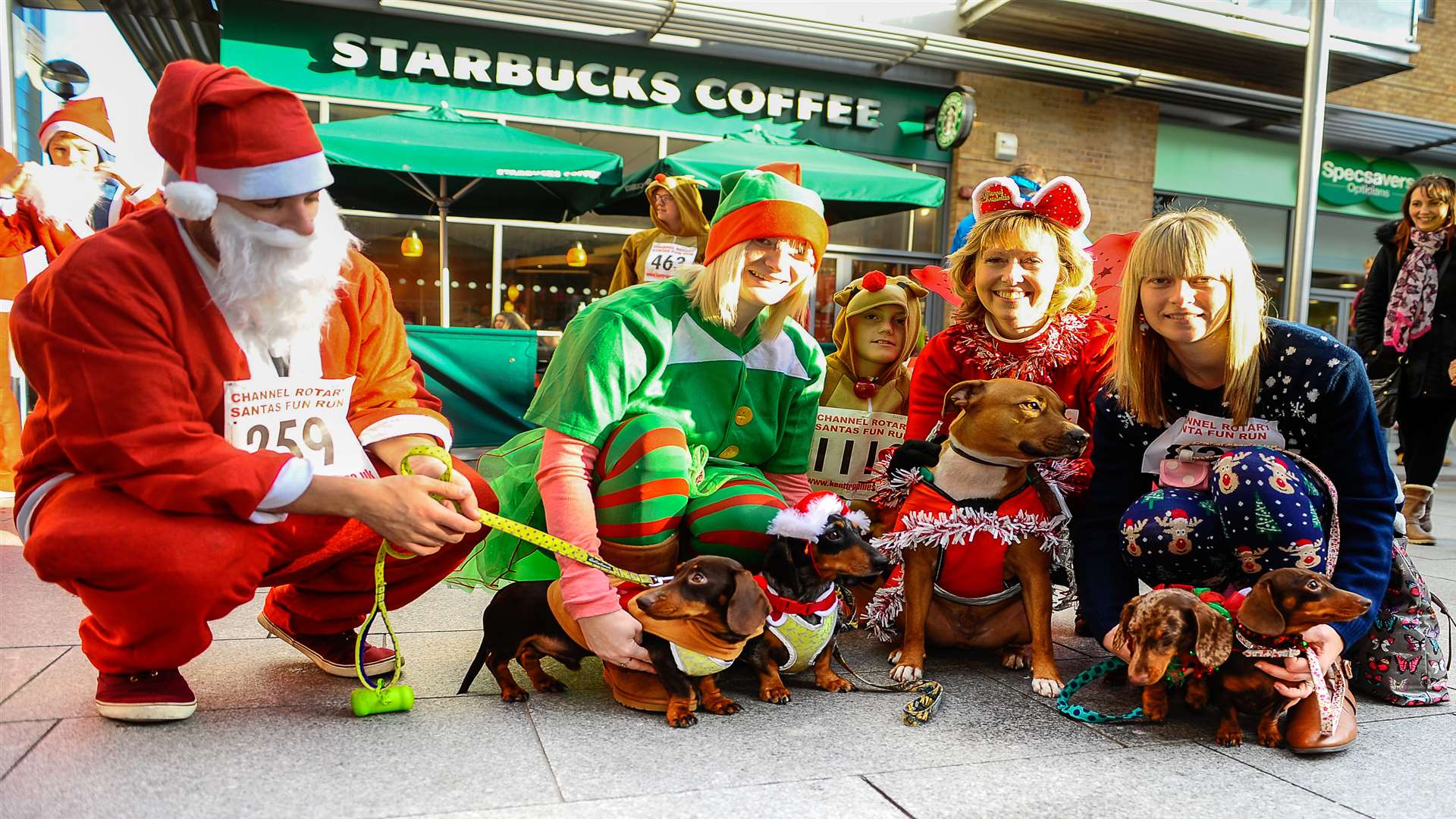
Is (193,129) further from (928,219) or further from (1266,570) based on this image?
(928,219)

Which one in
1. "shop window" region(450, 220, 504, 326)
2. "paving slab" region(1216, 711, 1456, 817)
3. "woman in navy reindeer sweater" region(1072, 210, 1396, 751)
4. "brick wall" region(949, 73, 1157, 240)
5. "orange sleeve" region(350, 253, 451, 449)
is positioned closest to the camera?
"paving slab" region(1216, 711, 1456, 817)

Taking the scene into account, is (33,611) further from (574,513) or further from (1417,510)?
(1417,510)

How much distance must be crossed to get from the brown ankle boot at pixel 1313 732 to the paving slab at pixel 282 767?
1.60 meters

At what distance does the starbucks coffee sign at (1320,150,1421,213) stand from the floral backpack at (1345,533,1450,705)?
1152 centimetres

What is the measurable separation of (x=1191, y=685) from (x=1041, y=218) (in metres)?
1.41

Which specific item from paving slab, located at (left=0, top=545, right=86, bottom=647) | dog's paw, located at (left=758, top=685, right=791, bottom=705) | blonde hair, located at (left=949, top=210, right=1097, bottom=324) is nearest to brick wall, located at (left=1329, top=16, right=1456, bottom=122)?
blonde hair, located at (left=949, top=210, right=1097, bottom=324)

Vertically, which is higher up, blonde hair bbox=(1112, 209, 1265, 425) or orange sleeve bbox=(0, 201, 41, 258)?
orange sleeve bbox=(0, 201, 41, 258)

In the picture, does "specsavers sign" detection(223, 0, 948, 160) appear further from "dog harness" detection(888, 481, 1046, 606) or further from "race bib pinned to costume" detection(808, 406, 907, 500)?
"dog harness" detection(888, 481, 1046, 606)

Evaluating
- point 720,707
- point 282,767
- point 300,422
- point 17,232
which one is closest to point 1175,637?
point 720,707

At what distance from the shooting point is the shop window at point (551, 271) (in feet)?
30.5

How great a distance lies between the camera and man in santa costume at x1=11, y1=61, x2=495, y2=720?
6.36 ft

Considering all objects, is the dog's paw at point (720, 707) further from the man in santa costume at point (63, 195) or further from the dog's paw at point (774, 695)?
the man in santa costume at point (63, 195)

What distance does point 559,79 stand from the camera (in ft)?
30.1

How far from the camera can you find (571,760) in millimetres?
2002
